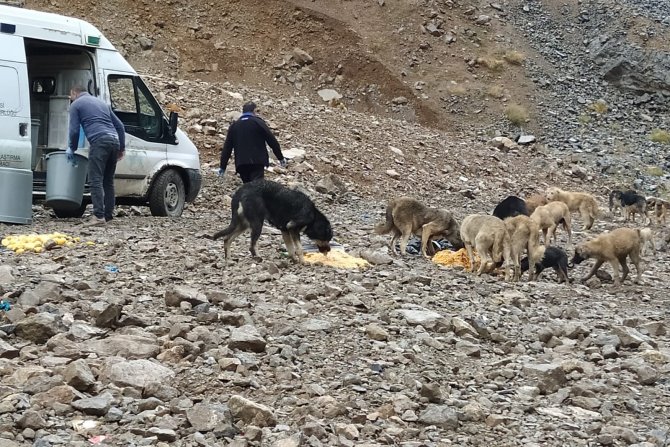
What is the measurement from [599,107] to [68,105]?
26.1 m

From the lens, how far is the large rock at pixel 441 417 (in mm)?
5852

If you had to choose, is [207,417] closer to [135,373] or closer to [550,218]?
[135,373]

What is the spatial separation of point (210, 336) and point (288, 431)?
165 cm

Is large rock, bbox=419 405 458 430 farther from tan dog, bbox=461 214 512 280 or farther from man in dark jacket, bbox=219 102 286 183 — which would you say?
man in dark jacket, bbox=219 102 286 183

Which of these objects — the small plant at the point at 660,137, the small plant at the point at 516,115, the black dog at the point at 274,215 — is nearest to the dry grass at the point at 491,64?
the small plant at the point at 516,115

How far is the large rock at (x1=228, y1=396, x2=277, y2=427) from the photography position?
550 centimetres

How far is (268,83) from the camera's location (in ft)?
110

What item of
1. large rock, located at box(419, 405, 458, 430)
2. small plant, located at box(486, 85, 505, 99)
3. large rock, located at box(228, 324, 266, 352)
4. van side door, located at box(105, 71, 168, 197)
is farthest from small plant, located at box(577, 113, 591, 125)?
large rock, located at box(419, 405, 458, 430)

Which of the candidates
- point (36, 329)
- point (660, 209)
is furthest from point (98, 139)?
point (660, 209)

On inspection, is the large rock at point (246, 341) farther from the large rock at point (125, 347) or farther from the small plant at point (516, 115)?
the small plant at point (516, 115)

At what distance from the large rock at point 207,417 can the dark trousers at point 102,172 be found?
25.5 ft

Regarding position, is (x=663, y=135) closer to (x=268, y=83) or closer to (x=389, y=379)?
(x=268, y=83)

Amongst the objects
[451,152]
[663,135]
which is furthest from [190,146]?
[663,135]

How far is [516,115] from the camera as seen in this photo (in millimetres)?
33656
